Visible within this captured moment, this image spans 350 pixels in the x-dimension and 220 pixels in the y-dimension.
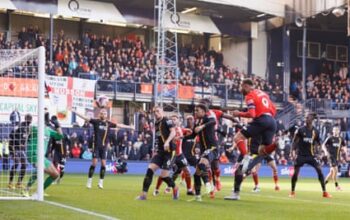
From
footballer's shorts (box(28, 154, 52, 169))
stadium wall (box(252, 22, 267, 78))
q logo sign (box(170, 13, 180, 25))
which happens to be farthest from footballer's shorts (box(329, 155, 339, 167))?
stadium wall (box(252, 22, 267, 78))

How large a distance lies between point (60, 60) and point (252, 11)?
15221 millimetres

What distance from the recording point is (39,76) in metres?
13.9

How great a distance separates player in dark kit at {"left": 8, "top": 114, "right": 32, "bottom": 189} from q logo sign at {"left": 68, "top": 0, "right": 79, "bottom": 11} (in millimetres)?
25944

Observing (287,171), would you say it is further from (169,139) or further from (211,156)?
(169,139)

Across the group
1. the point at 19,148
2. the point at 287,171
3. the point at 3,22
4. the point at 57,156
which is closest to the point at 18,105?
the point at 57,156

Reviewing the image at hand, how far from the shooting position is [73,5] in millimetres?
43219

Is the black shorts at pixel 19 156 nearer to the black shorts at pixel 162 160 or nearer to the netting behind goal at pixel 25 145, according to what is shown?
the netting behind goal at pixel 25 145

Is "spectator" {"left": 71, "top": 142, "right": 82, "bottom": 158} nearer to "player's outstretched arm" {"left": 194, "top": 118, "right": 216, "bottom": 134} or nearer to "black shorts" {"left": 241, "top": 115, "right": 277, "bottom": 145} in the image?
"player's outstretched arm" {"left": 194, "top": 118, "right": 216, "bottom": 134}

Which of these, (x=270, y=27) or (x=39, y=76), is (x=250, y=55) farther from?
(x=39, y=76)

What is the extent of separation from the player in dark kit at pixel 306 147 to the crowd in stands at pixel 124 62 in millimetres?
20527

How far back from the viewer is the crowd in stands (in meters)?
39.1

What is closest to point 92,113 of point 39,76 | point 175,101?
point 175,101

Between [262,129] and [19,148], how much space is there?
21.1 ft

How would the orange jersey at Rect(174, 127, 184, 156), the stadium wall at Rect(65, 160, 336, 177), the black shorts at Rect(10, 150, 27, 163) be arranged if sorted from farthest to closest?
the stadium wall at Rect(65, 160, 336, 177)
the black shorts at Rect(10, 150, 27, 163)
the orange jersey at Rect(174, 127, 184, 156)
